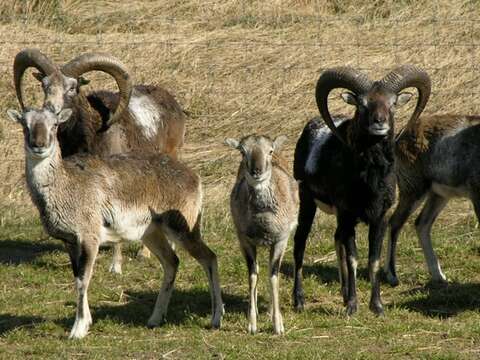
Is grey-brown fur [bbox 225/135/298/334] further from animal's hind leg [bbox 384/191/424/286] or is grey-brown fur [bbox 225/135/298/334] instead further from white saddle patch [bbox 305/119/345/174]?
animal's hind leg [bbox 384/191/424/286]

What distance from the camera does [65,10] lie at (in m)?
24.9

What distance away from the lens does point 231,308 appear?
39.0ft

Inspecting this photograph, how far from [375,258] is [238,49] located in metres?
11.3

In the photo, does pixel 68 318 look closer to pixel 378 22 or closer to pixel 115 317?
pixel 115 317

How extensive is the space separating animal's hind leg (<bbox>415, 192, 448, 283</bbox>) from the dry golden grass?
4.39 m

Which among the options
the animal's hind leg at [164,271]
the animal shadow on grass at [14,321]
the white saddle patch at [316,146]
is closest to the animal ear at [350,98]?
the white saddle patch at [316,146]

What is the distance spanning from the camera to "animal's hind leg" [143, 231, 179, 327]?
11227 mm

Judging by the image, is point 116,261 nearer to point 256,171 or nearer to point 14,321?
point 14,321

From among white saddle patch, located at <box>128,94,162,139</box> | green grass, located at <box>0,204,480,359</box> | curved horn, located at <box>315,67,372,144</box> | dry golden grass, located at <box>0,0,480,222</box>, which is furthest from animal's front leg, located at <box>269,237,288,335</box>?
dry golden grass, located at <box>0,0,480,222</box>

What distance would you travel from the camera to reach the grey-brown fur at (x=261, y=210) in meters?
10.6

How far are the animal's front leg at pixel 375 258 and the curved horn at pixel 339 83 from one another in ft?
3.24

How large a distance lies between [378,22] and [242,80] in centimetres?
407

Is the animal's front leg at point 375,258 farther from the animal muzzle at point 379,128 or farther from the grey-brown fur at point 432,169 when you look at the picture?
the grey-brown fur at point 432,169

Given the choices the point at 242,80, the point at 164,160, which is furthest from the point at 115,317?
the point at 242,80
